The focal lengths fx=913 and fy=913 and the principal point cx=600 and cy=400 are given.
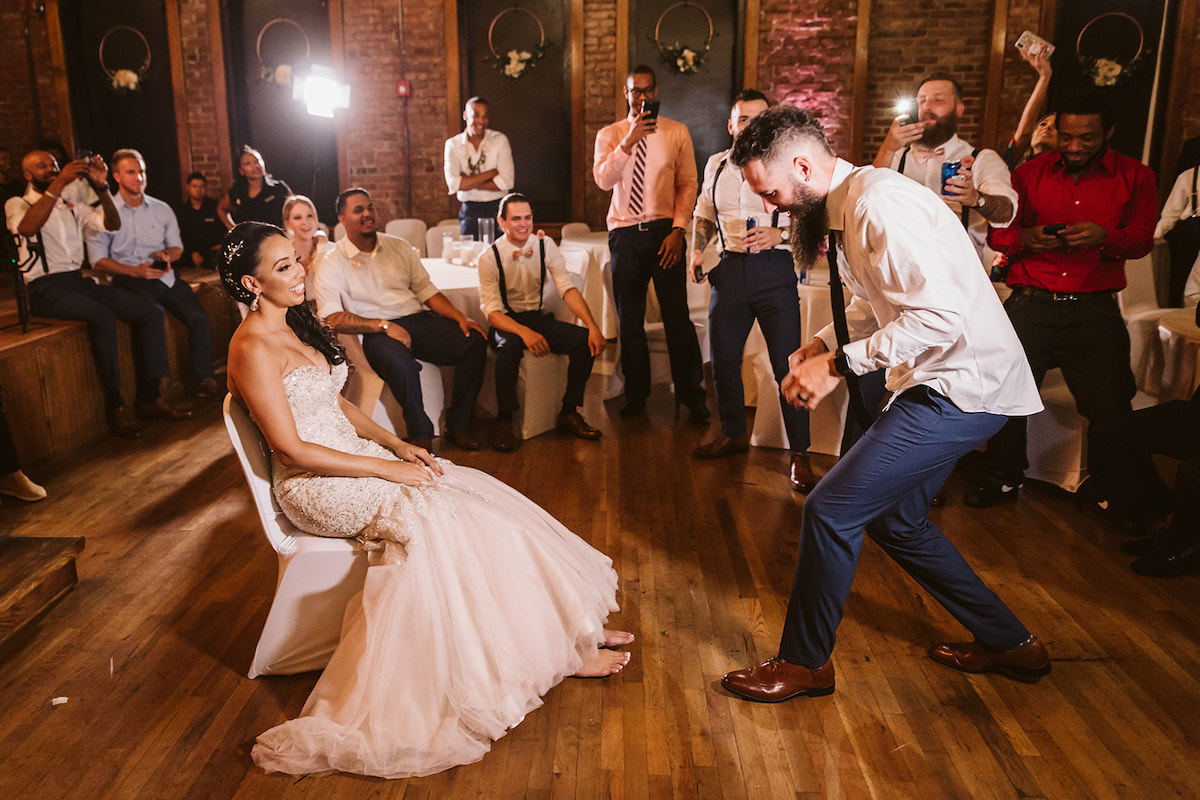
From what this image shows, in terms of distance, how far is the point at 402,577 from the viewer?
217cm

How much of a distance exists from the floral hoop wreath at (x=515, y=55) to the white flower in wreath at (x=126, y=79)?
324 centimetres

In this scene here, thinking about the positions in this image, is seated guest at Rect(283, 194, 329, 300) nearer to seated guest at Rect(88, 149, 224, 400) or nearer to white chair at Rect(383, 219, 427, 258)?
seated guest at Rect(88, 149, 224, 400)

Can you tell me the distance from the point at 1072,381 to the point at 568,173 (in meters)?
5.54

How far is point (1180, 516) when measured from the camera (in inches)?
118

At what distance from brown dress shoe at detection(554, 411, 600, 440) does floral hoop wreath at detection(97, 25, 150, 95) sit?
20.1 ft

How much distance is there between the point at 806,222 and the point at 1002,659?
4.16 ft

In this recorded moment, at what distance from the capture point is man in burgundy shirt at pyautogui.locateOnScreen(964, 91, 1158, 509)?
10.7ft

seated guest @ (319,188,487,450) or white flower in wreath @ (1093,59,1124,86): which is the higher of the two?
white flower in wreath @ (1093,59,1124,86)

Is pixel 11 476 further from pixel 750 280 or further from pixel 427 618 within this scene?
pixel 750 280

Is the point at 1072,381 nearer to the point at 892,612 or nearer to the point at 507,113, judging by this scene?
the point at 892,612

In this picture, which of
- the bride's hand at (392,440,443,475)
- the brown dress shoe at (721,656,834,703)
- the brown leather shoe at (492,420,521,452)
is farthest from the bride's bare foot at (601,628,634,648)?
the brown leather shoe at (492,420,521,452)

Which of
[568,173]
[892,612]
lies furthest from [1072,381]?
[568,173]

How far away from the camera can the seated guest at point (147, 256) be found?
5133 millimetres

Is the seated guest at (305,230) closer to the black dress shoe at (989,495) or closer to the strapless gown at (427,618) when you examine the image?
the strapless gown at (427,618)
